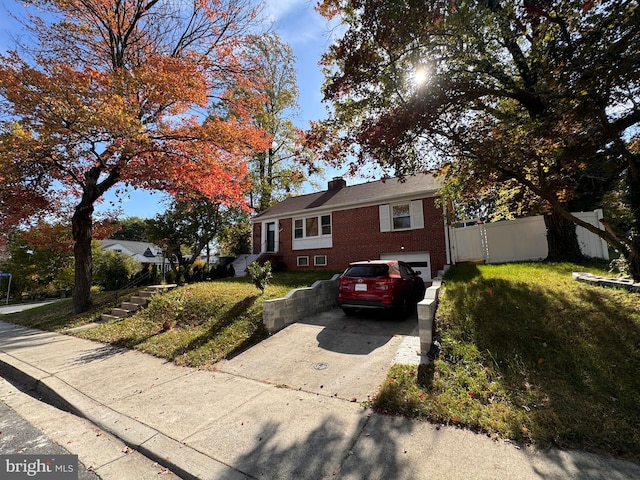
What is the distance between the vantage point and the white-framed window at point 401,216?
1359 centimetres

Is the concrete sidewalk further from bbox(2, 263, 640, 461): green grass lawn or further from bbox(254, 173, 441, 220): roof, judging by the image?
bbox(254, 173, 441, 220): roof

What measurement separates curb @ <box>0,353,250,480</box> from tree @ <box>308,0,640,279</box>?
20.6ft

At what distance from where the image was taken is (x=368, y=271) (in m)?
8.06

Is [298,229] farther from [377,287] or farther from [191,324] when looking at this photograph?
[377,287]

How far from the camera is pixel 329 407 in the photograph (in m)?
3.96

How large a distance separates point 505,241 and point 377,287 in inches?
306

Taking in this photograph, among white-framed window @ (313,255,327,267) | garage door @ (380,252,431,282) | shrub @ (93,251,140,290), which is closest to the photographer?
garage door @ (380,252,431,282)

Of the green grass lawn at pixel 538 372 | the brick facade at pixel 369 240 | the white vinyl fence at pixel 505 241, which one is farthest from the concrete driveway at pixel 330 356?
the white vinyl fence at pixel 505 241

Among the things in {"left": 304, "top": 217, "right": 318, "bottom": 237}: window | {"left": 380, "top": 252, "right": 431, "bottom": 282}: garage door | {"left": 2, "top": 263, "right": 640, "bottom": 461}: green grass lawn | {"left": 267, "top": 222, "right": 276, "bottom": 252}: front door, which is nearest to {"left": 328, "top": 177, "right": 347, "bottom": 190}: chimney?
{"left": 304, "top": 217, "right": 318, "bottom": 237}: window

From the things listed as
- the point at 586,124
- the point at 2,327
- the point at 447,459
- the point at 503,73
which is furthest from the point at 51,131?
the point at 586,124

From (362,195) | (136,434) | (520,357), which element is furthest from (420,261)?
(136,434)

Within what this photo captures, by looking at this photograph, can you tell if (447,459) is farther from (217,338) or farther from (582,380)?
(217,338)

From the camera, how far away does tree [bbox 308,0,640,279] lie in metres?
4.91

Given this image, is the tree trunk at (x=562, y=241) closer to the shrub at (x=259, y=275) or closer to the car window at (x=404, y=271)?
the car window at (x=404, y=271)
